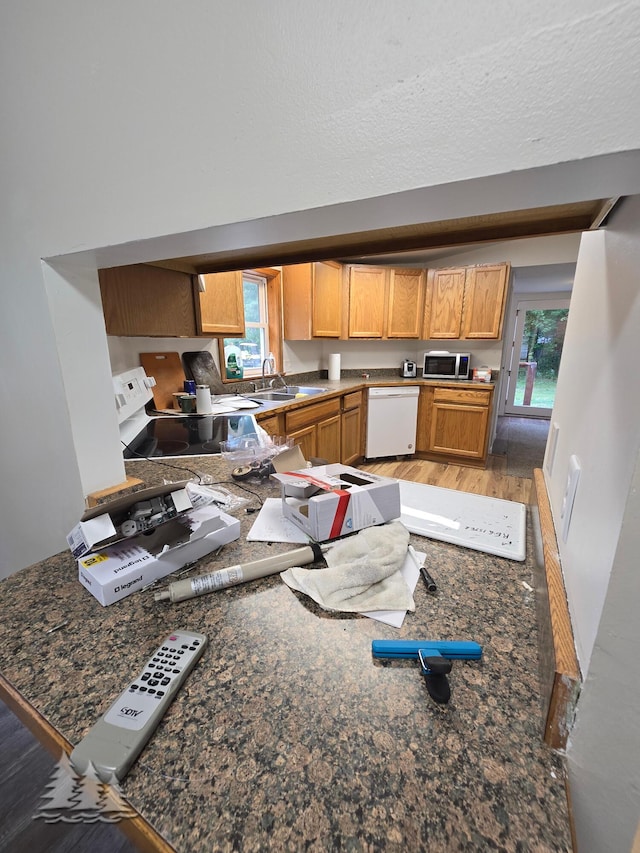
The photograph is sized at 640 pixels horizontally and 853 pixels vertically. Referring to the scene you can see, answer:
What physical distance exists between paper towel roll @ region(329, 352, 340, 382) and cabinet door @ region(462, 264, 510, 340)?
4.81 ft

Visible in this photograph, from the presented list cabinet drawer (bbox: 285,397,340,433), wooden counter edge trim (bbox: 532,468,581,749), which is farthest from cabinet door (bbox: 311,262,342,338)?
wooden counter edge trim (bbox: 532,468,581,749)

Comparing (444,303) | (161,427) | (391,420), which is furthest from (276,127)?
(444,303)

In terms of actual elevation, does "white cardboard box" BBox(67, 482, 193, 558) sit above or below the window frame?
below

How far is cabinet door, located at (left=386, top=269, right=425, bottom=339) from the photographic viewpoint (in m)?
3.83

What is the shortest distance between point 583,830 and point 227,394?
112 inches

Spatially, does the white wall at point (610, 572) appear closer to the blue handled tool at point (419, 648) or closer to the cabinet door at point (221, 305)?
the blue handled tool at point (419, 648)

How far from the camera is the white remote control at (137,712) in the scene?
40 centimetres

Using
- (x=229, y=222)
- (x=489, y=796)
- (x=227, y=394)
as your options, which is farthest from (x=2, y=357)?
(x=227, y=394)

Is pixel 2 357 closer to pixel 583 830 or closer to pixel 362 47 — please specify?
pixel 362 47

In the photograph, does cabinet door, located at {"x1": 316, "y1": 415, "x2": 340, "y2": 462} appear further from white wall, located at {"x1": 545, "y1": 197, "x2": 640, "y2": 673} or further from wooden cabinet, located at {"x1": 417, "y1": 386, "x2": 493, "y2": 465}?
white wall, located at {"x1": 545, "y1": 197, "x2": 640, "y2": 673}

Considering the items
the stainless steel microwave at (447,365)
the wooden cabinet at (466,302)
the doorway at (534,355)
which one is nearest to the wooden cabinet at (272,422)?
the stainless steel microwave at (447,365)

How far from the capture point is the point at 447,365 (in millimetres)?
3857

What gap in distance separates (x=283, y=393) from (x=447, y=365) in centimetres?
195

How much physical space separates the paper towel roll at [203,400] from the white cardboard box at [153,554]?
1.55 metres
